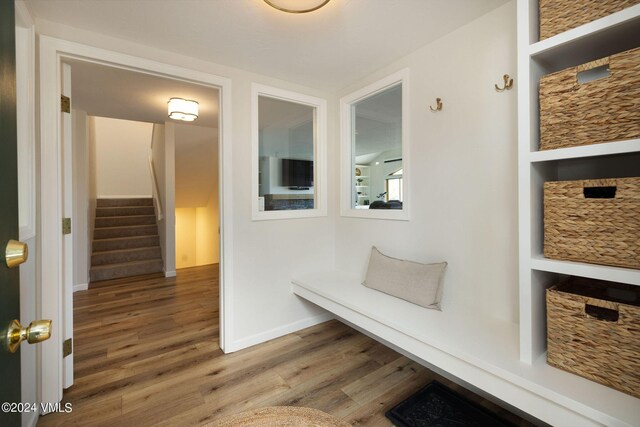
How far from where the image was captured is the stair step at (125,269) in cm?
444

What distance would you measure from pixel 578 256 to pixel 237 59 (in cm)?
239

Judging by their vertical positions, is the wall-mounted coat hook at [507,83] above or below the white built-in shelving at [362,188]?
above

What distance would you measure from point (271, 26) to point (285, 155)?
1.13m

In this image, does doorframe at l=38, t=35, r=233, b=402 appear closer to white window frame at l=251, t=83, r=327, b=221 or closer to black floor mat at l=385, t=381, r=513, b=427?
white window frame at l=251, t=83, r=327, b=221

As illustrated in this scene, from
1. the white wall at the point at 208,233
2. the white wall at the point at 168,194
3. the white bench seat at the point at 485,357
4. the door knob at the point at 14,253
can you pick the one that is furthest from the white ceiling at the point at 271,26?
the white wall at the point at 208,233

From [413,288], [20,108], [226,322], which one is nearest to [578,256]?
[413,288]

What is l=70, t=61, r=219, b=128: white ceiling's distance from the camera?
8.43 feet

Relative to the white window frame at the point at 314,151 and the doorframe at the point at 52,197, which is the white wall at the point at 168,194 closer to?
the white window frame at the point at 314,151

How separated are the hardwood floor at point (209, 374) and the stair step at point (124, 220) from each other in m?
2.84

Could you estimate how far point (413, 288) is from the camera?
6.50 ft

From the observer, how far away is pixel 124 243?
5.11m

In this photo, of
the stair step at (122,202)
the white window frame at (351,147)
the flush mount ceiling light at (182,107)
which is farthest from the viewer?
the stair step at (122,202)

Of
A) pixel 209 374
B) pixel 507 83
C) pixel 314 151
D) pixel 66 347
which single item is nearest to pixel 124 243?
pixel 66 347

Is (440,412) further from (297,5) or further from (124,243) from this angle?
(124,243)
